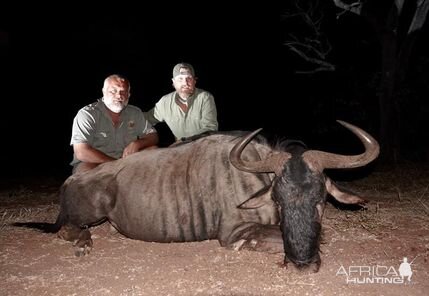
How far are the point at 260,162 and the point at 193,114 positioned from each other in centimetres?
201

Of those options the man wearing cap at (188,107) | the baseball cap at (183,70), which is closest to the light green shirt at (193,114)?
the man wearing cap at (188,107)

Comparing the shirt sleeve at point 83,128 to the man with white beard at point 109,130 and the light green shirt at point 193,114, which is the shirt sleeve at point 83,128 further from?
the light green shirt at point 193,114

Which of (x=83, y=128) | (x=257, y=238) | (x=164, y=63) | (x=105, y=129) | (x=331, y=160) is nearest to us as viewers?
(x=331, y=160)

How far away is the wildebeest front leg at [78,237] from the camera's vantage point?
383 cm

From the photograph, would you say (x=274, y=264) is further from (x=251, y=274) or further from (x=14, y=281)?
(x=14, y=281)

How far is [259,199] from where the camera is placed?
3.48 m

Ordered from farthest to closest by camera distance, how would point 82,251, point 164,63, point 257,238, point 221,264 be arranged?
1. point 164,63
2. point 82,251
3. point 257,238
4. point 221,264

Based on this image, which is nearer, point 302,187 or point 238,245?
point 302,187

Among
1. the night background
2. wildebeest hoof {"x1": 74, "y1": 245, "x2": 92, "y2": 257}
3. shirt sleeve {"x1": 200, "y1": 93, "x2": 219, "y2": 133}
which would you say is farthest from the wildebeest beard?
the night background

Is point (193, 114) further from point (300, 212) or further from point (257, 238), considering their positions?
point (300, 212)

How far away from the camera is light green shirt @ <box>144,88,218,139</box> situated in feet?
17.4

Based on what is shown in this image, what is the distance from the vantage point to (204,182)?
390 cm

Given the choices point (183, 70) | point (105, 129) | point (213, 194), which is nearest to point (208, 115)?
point (183, 70)

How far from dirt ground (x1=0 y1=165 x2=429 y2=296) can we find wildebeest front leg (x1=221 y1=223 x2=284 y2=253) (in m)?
0.05
